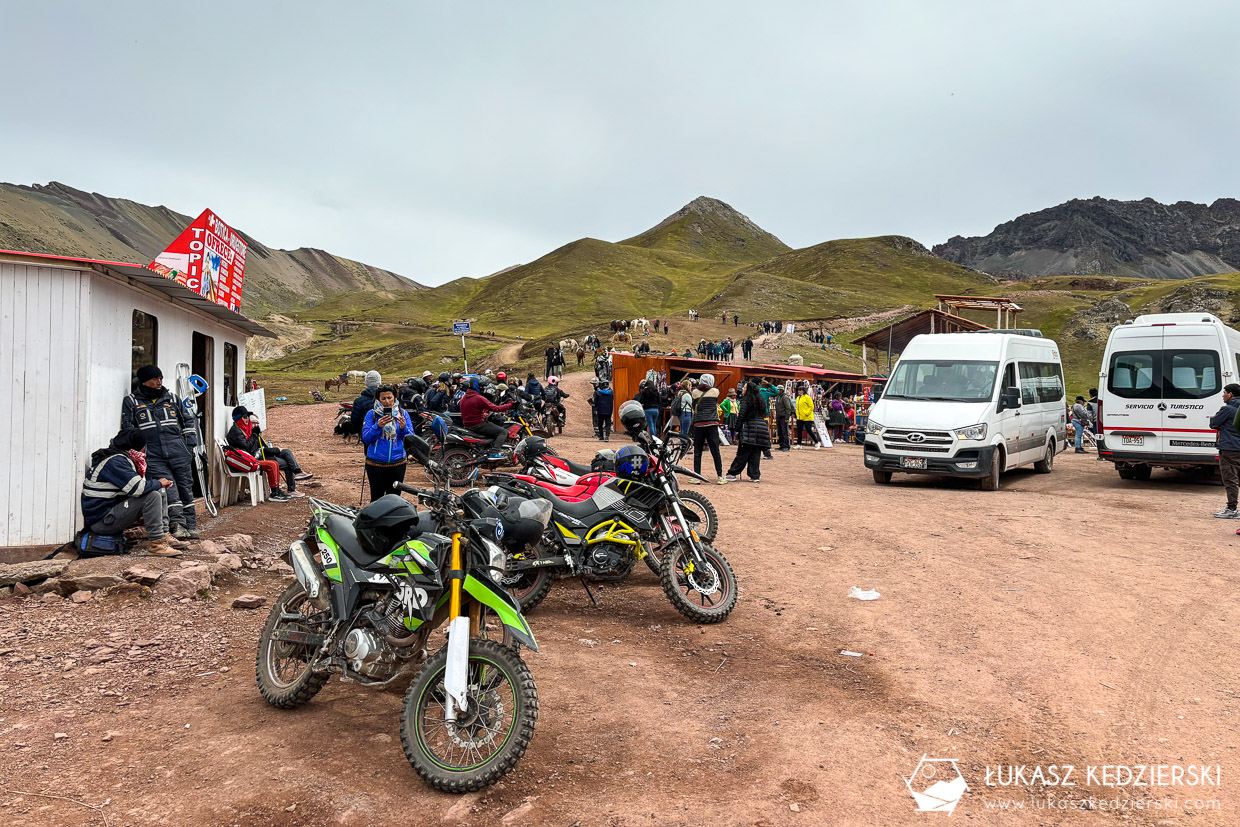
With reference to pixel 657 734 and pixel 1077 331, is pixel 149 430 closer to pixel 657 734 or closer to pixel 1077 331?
pixel 657 734

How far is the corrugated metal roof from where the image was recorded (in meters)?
6.82

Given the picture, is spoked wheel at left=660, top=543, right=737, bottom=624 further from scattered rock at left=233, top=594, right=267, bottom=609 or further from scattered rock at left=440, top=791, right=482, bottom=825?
scattered rock at left=233, top=594, right=267, bottom=609

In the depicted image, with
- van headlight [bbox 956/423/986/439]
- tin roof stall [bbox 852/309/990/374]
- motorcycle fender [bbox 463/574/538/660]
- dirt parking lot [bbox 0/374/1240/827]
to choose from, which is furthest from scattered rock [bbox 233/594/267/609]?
tin roof stall [bbox 852/309/990/374]

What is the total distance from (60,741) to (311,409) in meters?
25.7

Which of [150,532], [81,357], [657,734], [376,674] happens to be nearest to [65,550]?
[150,532]

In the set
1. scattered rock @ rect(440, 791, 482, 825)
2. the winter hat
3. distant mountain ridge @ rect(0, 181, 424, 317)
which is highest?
distant mountain ridge @ rect(0, 181, 424, 317)

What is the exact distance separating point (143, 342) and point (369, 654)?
6198 millimetres

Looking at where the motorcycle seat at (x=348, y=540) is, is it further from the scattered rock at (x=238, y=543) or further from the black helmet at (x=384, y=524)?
the scattered rock at (x=238, y=543)

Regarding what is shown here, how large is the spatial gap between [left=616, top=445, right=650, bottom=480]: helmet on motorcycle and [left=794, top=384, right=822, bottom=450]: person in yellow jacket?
50.9ft

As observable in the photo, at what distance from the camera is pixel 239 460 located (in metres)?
9.77

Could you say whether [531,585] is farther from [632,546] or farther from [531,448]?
[531,448]

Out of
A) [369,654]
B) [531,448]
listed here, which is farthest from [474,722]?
[531,448]

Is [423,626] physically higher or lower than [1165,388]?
lower

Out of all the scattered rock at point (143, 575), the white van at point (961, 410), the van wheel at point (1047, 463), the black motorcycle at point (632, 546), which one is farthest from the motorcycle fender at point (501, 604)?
the van wheel at point (1047, 463)
